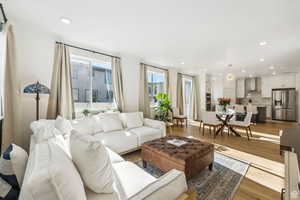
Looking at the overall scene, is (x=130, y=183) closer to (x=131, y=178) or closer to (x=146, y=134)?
(x=131, y=178)

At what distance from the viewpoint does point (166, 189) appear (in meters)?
0.88

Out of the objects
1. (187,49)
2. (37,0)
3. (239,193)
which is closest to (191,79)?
(187,49)

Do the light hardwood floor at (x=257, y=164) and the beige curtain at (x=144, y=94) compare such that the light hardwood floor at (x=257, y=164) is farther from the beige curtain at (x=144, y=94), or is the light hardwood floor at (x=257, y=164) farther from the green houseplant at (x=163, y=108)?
the beige curtain at (x=144, y=94)

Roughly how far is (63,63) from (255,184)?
4168 millimetres

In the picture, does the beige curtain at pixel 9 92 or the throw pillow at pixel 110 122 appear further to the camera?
the throw pillow at pixel 110 122

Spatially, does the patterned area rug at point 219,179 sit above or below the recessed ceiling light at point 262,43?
below

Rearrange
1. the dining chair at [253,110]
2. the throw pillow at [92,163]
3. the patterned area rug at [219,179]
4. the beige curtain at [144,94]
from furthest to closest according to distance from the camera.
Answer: the dining chair at [253,110] < the beige curtain at [144,94] < the patterned area rug at [219,179] < the throw pillow at [92,163]

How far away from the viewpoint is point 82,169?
0.93 m

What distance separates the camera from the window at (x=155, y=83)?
5209 mm

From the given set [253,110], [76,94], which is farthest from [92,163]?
[253,110]

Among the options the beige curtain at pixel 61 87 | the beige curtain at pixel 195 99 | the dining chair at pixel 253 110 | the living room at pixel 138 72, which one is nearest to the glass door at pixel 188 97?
the beige curtain at pixel 195 99

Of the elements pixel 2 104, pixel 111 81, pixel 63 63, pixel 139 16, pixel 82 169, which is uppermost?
pixel 139 16

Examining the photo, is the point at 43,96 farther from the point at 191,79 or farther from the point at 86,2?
the point at 191,79

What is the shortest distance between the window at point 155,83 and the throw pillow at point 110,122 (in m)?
2.28
